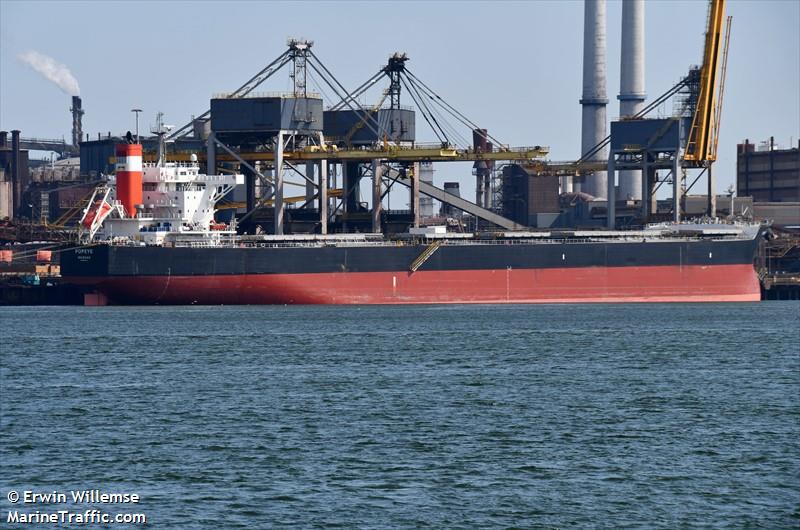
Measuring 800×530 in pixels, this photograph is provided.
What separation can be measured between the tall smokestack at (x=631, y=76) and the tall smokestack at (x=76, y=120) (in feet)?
176

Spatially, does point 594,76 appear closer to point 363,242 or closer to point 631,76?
point 631,76

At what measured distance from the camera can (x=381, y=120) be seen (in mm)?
77125

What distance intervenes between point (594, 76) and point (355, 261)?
208ft

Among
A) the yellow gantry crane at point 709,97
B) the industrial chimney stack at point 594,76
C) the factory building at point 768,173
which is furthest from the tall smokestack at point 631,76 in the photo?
the yellow gantry crane at point 709,97

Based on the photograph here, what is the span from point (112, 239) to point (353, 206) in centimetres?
1866

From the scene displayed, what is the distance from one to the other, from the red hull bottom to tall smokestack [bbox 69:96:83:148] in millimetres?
78788

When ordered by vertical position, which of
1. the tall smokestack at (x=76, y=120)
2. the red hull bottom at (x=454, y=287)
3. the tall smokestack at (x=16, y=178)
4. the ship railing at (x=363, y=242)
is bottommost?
the red hull bottom at (x=454, y=287)

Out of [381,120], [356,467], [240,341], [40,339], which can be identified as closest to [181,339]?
[240,341]

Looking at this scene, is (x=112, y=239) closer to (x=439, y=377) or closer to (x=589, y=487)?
(x=439, y=377)

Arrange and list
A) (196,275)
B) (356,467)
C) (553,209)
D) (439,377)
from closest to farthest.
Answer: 1. (356,467)
2. (439,377)
3. (196,275)
4. (553,209)

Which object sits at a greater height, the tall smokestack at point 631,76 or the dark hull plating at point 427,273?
the tall smokestack at point 631,76

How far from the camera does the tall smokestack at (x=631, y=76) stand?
122250 millimetres

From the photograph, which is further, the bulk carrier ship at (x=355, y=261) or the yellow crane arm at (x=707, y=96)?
the yellow crane arm at (x=707, y=96)

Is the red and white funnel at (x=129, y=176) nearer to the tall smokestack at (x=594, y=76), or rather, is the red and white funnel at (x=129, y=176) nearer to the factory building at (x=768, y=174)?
the factory building at (x=768, y=174)
